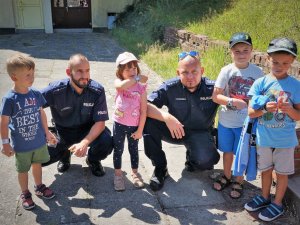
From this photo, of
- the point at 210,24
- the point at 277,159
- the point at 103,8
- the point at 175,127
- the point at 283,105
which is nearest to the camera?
the point at 283,105

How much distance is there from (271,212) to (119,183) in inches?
56.2

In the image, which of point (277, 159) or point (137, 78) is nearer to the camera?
point (277, 159)

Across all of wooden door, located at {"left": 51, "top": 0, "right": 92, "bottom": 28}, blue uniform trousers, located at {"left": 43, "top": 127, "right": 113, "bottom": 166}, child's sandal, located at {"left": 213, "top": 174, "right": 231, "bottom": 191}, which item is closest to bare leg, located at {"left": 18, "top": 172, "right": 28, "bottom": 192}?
blue uniform trousers, located at {"left": 43, "top": 127, "right": 113, "bottom": 166}

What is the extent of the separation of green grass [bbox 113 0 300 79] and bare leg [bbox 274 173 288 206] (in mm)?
3427

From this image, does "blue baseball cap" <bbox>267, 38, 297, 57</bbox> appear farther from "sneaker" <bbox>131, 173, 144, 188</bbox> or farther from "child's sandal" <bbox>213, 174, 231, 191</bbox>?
"sneaker" <bbox>131, 173, 144, 188</bbox>

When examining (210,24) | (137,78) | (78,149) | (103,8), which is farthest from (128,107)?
(103,8)

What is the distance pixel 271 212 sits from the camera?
3.00m

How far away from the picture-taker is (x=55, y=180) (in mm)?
3592

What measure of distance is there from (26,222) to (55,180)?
711mm

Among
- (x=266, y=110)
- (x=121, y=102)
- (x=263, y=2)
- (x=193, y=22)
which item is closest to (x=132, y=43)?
(x=193, y=22)

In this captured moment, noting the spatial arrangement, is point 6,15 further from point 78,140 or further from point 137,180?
point 137,180

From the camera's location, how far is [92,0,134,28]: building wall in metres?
16.6

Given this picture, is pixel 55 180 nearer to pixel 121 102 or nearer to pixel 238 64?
pixel 121 102

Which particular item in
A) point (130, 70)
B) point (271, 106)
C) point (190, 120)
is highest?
Answer: point (130, 70)
